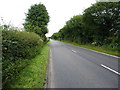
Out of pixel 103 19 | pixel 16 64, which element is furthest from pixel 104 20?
pixel 16 64

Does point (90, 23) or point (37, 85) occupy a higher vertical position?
point (90, 23)

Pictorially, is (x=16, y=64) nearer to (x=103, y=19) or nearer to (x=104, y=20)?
(x=103, y=19)

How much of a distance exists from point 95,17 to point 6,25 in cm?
1782

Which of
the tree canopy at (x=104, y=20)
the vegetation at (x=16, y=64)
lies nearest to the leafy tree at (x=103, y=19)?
the tree canopy at (x=104, y=20)

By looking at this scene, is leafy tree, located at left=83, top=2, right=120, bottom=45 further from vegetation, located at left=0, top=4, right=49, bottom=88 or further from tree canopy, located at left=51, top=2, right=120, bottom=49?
vegetation, located at left=0, top=4, right=49, bottom=88

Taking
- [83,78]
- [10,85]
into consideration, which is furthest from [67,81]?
[10,85]

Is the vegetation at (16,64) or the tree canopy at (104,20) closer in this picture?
the vegetation at (16,64)

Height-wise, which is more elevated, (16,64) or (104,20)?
(104,20)

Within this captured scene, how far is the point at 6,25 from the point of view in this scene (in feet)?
18.7

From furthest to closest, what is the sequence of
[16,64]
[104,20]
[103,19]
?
[104,20] < [103,19] < [16,64]

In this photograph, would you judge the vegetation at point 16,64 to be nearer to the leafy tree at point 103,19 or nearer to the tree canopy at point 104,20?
the tree canopy at point 104,20

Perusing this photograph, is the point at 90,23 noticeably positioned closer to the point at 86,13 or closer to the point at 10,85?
the point at 86,13

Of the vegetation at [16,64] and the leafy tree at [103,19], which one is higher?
the leafy tree at [103,19]

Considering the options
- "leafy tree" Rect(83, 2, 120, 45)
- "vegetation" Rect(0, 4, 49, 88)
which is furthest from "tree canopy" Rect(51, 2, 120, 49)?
"vegetation" Rect(0, 4, 49, 88)
